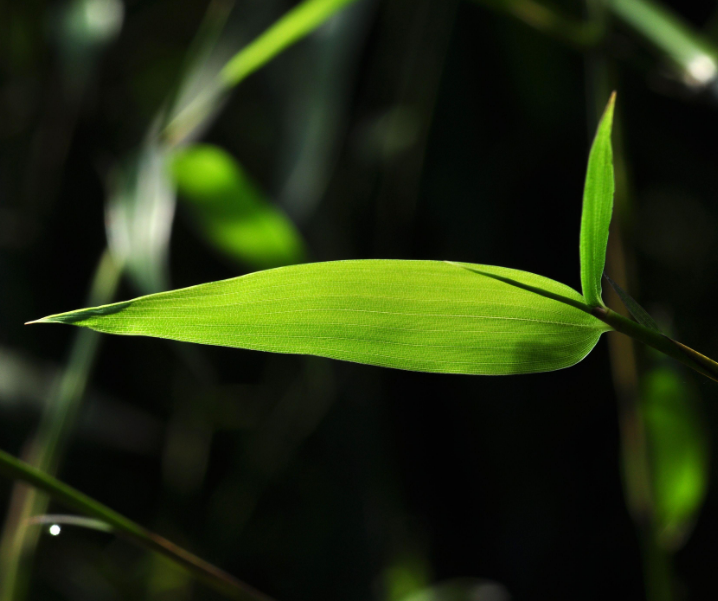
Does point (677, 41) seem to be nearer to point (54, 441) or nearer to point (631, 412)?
point (631, 412)

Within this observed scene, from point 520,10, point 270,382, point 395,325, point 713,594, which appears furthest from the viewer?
point 270,382

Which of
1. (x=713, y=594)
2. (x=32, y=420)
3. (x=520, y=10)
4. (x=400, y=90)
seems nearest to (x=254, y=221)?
(x=520, y=10)

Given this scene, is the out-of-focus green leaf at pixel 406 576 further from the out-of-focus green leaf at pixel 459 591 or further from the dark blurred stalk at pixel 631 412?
the dark blurred stalk at pixel 631 412

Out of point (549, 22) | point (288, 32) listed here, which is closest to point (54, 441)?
point (288, 32)

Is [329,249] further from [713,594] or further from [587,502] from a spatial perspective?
[713,594]

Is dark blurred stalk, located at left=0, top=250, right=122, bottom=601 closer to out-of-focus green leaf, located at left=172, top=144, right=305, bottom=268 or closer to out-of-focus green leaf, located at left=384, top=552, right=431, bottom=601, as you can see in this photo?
out-of-focus green leaf, located at left=172, top=144, right=305, bottom=268

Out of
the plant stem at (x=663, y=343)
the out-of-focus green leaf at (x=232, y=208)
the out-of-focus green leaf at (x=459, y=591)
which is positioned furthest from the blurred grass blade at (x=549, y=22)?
the out-of-focus green leaf at (x=459, y=591)
